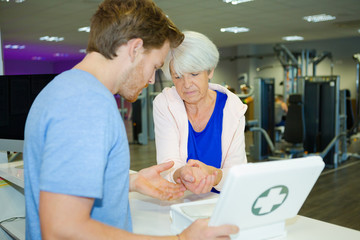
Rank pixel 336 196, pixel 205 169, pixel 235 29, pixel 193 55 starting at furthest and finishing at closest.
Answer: pixel 235 29
pixel 336 196
pixel 193 55
pixel 205 169

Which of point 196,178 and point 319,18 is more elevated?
point 319,18

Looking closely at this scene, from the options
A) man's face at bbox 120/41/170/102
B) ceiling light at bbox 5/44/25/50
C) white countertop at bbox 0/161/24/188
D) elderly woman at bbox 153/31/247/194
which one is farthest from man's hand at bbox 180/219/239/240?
ceiling light at bbox 5/44/25/50

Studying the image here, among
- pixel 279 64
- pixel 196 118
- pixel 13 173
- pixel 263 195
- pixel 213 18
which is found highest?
pixel 213 18

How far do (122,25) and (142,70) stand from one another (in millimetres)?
129

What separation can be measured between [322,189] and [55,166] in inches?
169

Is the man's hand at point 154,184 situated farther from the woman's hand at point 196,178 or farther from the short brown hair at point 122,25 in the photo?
the short brown hair at point 122,25

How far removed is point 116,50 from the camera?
794mm

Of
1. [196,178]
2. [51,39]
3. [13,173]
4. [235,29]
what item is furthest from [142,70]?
[51,39]

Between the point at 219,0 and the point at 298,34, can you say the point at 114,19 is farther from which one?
the point at 298,34

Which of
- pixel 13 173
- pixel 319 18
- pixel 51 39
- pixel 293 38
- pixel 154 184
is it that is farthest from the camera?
pixel 293 38

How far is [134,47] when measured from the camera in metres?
0.80

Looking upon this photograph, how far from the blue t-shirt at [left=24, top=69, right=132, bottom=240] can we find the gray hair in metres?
0.79

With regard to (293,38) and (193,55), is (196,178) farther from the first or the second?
(293,38)

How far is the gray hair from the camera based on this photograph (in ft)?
4.83
